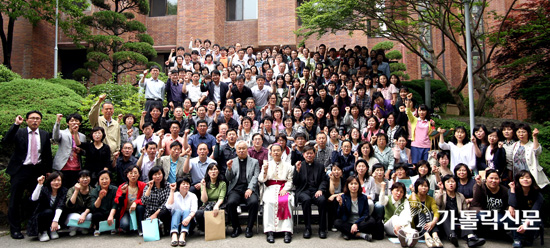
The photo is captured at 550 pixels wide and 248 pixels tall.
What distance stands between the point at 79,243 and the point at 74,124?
204cm

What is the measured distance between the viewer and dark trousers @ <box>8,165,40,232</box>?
246 inches

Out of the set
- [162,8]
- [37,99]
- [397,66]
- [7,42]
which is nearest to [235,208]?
[37,99]

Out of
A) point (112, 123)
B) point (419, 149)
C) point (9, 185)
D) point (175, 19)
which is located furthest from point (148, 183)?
point (175, 19)

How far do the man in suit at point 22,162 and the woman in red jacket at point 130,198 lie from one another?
4.90 ft

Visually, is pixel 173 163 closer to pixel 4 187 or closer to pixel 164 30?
pixel 4 187

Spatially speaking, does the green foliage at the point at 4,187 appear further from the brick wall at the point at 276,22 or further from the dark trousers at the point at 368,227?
the brick wall at the point at 276,22

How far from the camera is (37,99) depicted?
8.88 m

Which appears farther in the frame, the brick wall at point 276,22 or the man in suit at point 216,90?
the brick wall at point 276,22

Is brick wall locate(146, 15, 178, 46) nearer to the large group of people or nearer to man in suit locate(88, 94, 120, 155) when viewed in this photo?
the large group of people

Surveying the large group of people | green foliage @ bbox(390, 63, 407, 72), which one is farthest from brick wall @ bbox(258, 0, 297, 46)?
the large group of people

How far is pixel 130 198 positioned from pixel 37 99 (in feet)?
14.3

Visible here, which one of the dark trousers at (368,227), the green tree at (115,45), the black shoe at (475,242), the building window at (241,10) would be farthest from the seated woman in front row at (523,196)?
the building window at (241,10)

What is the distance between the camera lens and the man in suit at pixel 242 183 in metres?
6.35

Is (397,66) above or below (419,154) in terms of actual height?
above
